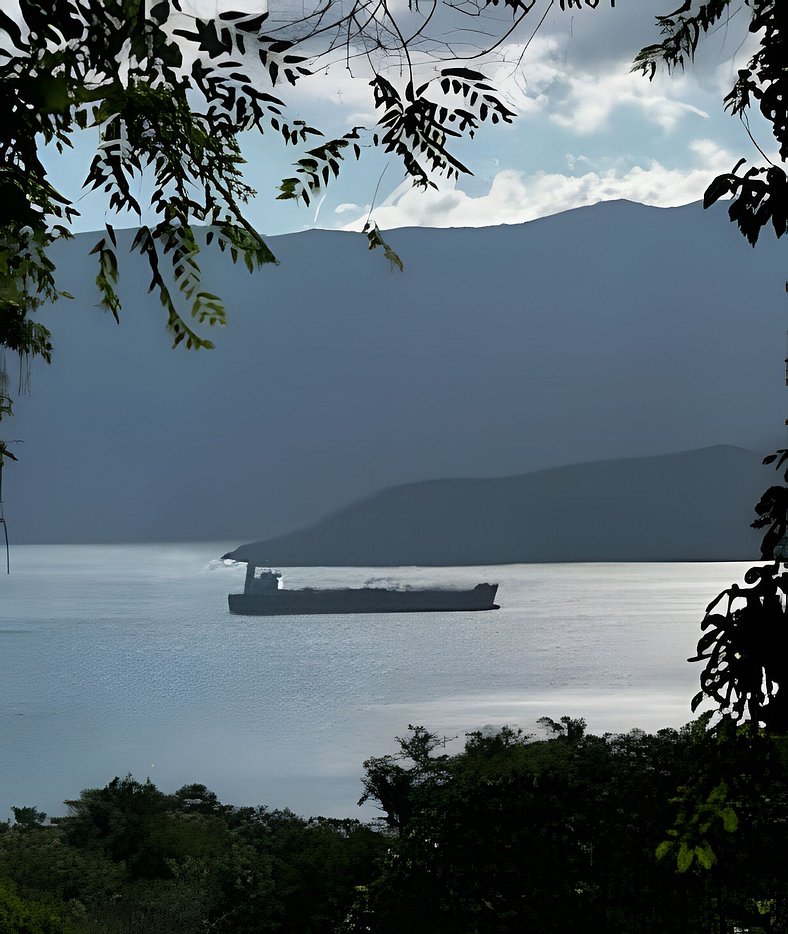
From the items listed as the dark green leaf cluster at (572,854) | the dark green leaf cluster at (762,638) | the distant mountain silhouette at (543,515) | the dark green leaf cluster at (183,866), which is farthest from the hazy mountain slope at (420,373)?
the dark green leaf cluster at (762,638)

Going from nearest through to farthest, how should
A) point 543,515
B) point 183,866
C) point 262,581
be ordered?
point 183,866
point 262,581
point 543,515

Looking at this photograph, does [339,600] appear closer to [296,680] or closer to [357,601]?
[357,601]

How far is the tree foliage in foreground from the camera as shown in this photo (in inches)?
128

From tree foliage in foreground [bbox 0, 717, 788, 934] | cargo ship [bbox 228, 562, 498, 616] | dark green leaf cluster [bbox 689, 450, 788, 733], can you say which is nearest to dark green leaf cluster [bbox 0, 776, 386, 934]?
tree foliage in foreground [bbox 0, 717, 788, 934]

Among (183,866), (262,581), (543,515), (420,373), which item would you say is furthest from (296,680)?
(183,866)

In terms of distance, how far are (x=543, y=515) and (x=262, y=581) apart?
36.6ft

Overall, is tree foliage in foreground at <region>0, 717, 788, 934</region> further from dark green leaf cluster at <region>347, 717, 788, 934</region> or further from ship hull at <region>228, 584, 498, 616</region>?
ship hull at <region>228, 584, 498, 616</region>

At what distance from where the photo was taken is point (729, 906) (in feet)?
10.7

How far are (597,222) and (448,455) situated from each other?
895 cm

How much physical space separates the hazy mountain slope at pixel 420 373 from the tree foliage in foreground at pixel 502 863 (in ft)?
82.1

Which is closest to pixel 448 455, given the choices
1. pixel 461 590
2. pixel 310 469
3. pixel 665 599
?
pixel 310 469

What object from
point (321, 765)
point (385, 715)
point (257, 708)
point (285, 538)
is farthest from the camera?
point (285, 538)

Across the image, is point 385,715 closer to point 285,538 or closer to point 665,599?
point 285,538

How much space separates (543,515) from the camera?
3772cm
